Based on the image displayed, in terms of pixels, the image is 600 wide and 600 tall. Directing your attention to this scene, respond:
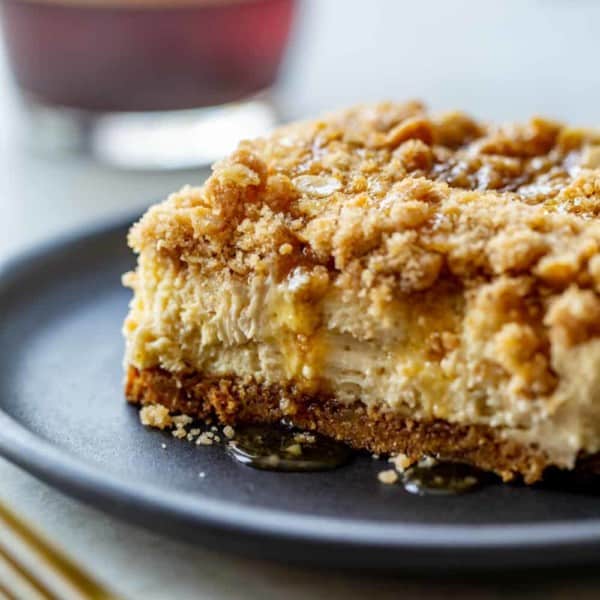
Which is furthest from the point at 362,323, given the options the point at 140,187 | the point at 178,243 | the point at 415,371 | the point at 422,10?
the point at 422,10

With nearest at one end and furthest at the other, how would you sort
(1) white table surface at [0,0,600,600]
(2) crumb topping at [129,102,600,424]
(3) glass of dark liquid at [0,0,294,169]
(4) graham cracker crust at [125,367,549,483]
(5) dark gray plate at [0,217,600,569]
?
(5) dark gray plate at [0,217,600,569], (1) white table surface at [0,0,600,600], (2) crumb topping at [129,102,600,424], (4) graham cracker crust at [125,367,549,483], (3) glass of dark liquid at [0,0,294,169]

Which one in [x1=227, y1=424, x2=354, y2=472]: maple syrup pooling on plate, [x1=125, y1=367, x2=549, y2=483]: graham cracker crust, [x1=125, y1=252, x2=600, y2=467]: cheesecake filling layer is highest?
[x1=125, y1=252, x2=600, y2=467]: cheesecake filling layer

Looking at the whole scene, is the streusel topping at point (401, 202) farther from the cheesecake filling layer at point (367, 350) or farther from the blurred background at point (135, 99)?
the blurred background at point (135, 99)

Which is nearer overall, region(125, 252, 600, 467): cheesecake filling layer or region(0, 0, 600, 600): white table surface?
region(0, 0, 600, 600): white table surface

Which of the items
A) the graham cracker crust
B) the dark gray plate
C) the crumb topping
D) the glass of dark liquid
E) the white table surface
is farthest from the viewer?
the glass of dark liquid

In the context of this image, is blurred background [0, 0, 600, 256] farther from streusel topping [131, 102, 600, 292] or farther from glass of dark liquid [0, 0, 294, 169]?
streusel topping [131, 102, 600, 292]

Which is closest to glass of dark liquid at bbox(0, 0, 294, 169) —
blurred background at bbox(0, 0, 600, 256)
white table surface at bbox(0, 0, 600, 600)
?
blurred background at bbox(0, 0, 600, 256)

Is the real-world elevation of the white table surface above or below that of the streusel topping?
below

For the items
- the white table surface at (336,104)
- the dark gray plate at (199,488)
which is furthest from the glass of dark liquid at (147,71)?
the dark gray plate at (199,488)
